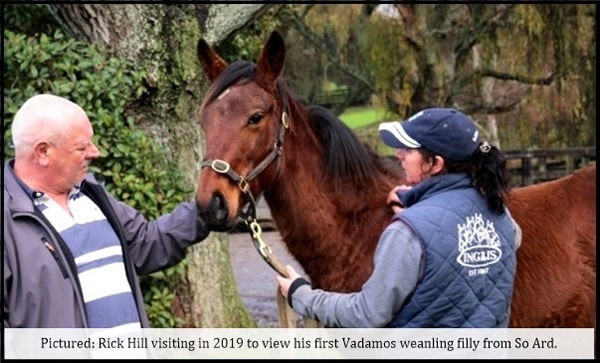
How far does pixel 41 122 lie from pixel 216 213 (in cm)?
80

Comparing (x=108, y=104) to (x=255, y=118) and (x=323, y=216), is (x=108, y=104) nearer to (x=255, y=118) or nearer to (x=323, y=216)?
(x=255, y=118)

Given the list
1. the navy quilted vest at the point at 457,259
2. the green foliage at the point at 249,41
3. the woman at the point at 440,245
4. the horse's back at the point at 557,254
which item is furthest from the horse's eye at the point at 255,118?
the green foliage at the point at 249,41

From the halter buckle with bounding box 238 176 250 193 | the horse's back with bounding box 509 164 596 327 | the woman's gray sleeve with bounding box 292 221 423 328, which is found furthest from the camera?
the horse's back with bounding box 509 164 596 327

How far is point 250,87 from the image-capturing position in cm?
355

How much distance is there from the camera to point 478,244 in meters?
2.68

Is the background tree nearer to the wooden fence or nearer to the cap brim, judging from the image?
the wooden fence

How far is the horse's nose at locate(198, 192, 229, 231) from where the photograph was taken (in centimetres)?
328

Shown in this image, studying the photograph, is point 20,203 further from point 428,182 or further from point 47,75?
point 47,75

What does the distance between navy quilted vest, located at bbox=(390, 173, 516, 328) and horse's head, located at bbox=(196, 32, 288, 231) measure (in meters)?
0.91

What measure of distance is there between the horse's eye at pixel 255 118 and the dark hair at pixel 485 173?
0.97 meters

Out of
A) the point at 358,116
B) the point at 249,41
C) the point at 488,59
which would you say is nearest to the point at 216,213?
the point at 249,41

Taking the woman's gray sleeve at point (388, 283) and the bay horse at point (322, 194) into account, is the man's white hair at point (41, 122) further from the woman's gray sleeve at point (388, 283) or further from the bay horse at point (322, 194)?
the woman's gray sleeve at point (388, 283)

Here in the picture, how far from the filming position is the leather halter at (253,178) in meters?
3.35

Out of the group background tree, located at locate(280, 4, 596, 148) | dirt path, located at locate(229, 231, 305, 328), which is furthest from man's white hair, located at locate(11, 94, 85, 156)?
background tree, located at locate(280, 4, 596, 148)
